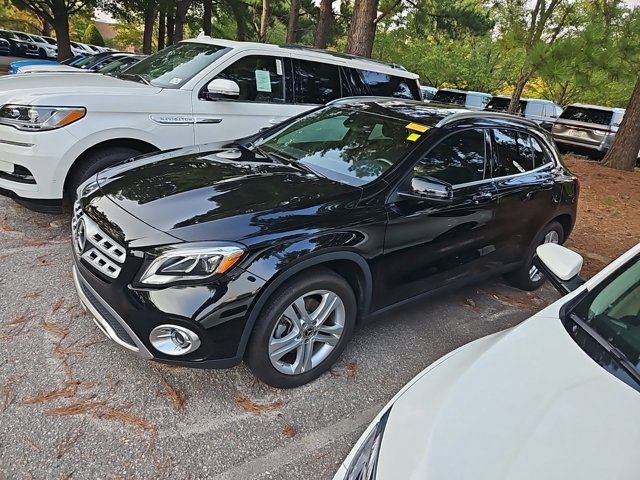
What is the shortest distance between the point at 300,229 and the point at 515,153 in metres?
2.34

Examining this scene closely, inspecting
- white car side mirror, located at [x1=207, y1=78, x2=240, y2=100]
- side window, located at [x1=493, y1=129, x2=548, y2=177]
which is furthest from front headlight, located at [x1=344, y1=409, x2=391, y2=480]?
white car side mirror, located at [x1=207, y1=78, x2=240, y2=100]

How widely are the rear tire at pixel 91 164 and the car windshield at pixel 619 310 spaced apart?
12.6 feet

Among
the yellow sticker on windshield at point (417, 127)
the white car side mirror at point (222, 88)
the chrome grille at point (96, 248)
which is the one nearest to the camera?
the chrome grille at point (96, 248)

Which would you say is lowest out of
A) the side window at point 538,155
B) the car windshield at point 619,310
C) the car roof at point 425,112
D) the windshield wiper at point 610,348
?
the windshield wiper at point 610,348

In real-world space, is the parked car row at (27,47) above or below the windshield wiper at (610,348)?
below

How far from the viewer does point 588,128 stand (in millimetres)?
13688

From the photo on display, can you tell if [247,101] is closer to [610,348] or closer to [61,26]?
[610,348]

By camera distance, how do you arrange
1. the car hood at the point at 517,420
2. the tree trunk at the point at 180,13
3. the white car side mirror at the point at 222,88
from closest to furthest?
the car hood at the point at 517,420, the white car side mirror at the point at 222,88, the tree trunk at the point at 180,13

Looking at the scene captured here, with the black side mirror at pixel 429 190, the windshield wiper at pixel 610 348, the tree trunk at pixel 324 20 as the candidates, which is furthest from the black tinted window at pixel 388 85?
the tree trunk at pixel 324 20

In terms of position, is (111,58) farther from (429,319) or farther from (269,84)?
(429,319)

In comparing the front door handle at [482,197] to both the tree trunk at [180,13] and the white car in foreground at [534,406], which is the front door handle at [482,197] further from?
the tree trunk at [180,13]

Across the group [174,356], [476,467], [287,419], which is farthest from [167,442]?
[476,467]

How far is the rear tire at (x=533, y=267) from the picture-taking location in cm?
418

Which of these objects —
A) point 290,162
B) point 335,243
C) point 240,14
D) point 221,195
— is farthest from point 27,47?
point 335,243
